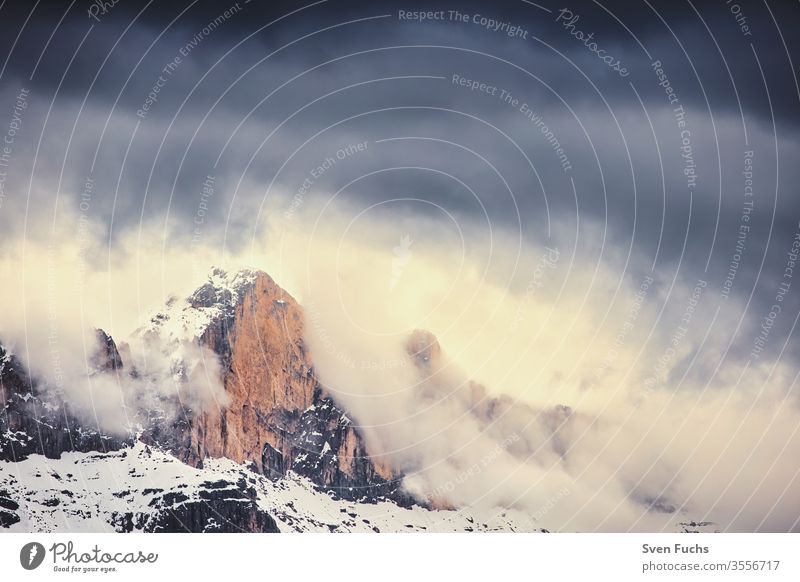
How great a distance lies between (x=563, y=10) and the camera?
5631cm
